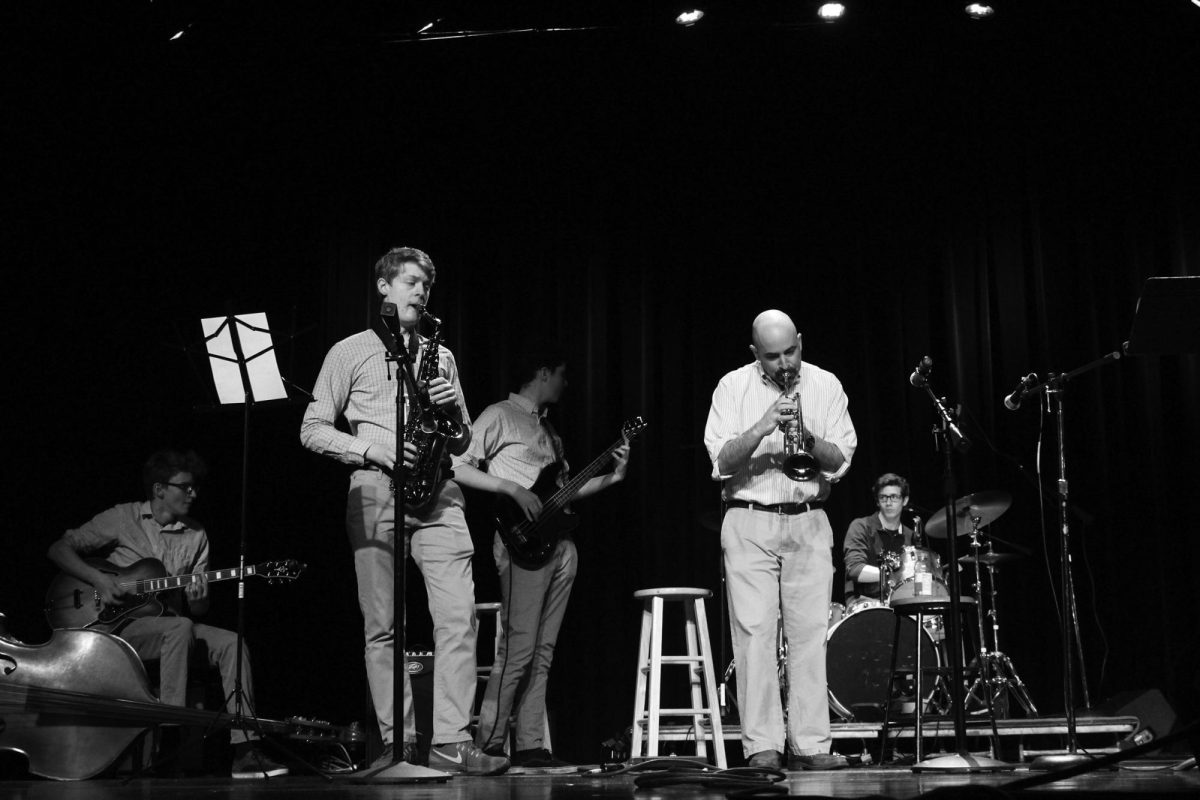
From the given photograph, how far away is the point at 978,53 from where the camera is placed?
6480 millimetres

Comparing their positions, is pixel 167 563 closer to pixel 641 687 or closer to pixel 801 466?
pixel 641 687

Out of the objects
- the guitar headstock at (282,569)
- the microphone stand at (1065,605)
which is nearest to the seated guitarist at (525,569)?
the guitar headstock at (282,569)

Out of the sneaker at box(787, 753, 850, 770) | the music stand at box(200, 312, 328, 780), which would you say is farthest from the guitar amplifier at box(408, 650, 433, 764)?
the sneaker at box(787, 753, 850, 770)

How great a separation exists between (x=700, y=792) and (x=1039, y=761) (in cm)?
175

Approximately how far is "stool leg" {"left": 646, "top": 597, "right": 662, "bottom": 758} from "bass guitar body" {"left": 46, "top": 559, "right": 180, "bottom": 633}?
242 centimetres

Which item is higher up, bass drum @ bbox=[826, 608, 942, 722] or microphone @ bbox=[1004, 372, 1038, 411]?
microphone @ bbox=[1004, 372, 1038, 411]

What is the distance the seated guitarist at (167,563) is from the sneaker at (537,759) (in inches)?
46.8

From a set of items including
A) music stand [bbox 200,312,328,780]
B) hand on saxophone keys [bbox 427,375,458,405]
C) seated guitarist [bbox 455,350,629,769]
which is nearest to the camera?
hand on saxophone keys [bbox 427,375,458,405]

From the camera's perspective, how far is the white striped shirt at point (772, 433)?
4.56 metres

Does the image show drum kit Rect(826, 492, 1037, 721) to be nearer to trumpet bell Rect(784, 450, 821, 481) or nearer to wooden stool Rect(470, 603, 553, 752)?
wooden stool Rect(470, 603, 553, 752)

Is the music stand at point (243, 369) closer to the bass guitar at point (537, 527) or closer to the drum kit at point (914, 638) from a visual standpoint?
the bass guitar at point (537, 527)

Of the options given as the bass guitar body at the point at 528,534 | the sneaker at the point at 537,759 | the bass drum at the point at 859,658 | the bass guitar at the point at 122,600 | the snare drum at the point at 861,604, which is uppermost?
the bass guitar body at the point at 528,534

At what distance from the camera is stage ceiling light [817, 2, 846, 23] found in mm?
6248

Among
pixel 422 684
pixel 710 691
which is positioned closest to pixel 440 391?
pixel 710 691
